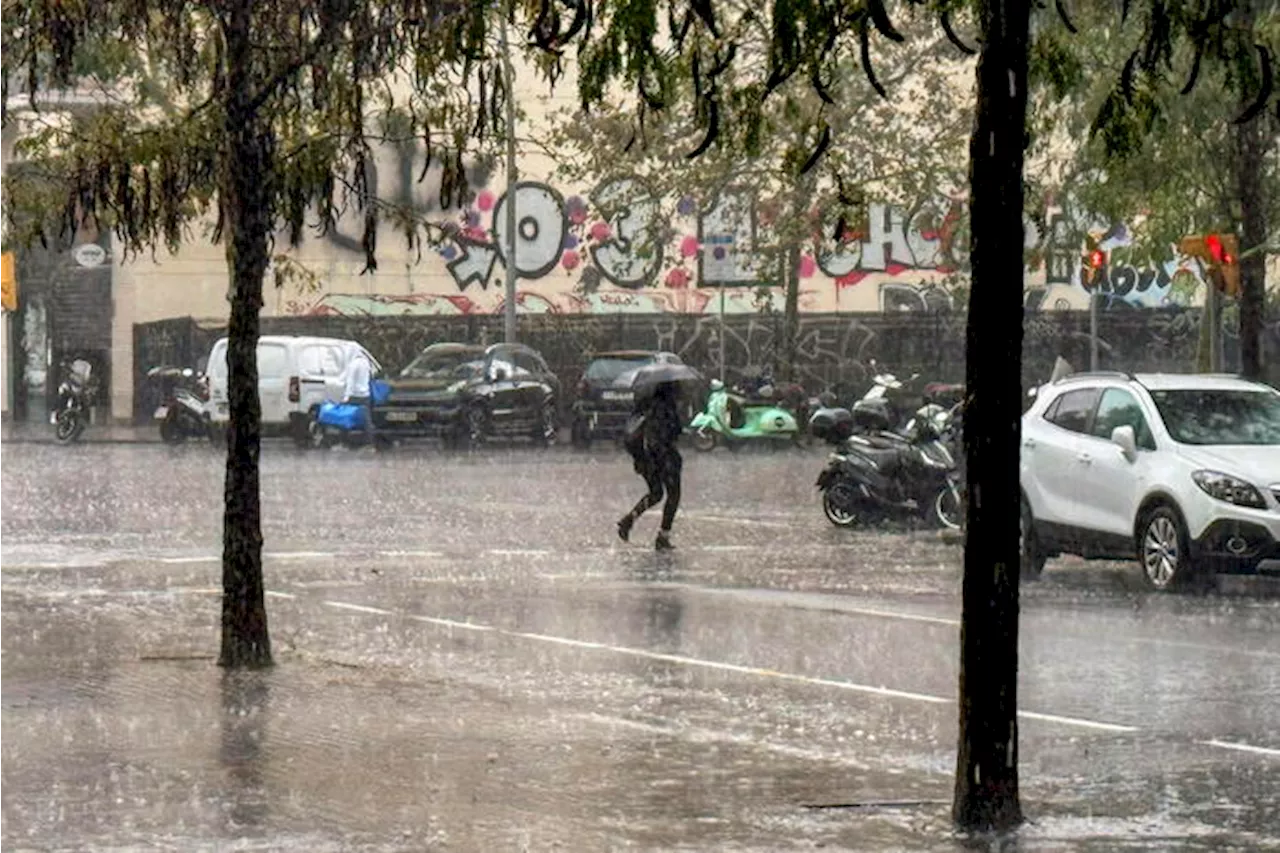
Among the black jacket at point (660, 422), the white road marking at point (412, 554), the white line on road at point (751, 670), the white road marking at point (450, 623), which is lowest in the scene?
the white road marking at point (412, 554)

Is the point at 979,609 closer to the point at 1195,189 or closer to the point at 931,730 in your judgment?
the point at 931,730

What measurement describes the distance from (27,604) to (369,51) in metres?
6.18

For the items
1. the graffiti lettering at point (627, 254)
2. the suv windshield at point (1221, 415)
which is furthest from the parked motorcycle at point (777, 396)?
the suv windshield at point (1221, 415)

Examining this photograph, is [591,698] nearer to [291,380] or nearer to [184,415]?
[291,380]

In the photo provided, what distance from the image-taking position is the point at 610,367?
163ft

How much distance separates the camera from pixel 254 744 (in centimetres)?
1262

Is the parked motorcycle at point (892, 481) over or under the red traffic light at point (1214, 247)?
under

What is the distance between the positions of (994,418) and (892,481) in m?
18.8

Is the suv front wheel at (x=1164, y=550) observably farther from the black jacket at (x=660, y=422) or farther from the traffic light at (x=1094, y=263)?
the traffic light at (x=1094, y=263)

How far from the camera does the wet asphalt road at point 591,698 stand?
35.0 ft

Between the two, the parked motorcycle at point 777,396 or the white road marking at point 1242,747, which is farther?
the parked motorcycle at point 777,396

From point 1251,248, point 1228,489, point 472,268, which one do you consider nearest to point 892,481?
point 1251,248

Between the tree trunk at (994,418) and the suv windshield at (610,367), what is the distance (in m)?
39.0

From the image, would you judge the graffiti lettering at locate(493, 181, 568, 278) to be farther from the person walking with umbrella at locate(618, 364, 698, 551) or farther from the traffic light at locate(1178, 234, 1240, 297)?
the traffic light at locate(1178, 234, 1240, 297)
